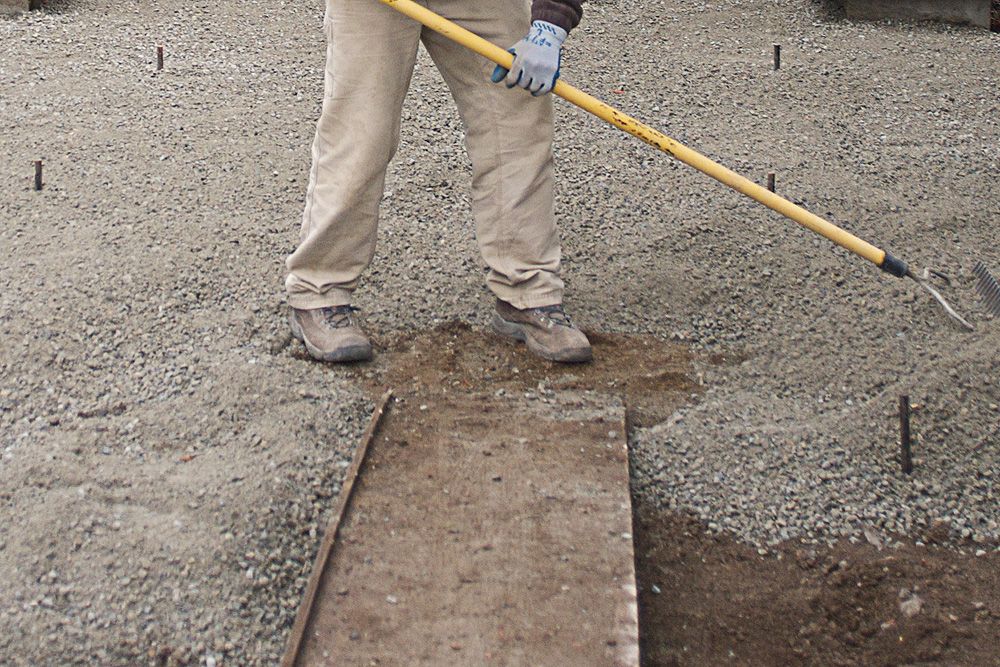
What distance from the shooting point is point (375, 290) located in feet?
11.9

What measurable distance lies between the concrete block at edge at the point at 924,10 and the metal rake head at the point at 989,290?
12.5 ft

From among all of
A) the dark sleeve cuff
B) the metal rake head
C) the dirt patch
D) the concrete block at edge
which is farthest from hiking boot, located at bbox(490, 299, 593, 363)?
the concrete block at edge

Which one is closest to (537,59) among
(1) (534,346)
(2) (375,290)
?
(1) (534,346)

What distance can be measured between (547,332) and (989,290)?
1.34 m

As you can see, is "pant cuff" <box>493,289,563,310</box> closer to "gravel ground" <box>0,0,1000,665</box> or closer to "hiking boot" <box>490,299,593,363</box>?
"hiking boot" <box>490,299,593,363</box>

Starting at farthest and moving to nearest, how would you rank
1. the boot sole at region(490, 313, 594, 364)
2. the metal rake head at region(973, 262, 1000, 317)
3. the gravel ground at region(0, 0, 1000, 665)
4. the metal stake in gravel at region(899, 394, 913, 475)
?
the boot sole at region(490, 313, 594, 364) < the metal rake head at region(973, 262, 1000, 317) < the metal stake in gravel at region(899, 394, 913, 475) < the gravel ground at region(0, 0, 1000, 665)

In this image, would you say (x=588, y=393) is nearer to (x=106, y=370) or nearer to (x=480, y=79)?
(x=480, y=79)

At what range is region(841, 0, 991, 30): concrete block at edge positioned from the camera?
20.7 ft

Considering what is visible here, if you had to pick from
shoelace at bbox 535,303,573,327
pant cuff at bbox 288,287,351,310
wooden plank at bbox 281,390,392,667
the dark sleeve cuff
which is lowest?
wooden plank at bbox 281,390,392,667

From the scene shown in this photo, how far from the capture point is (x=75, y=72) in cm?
534

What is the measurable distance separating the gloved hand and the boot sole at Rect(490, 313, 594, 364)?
0.80 m

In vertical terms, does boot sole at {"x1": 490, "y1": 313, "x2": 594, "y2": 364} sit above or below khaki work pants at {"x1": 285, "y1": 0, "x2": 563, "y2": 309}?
below

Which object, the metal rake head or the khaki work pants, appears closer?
the khaki work pants

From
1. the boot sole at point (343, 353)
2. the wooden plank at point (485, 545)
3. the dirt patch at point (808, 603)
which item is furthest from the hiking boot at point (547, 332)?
the dirt patch at point (808, 603)
